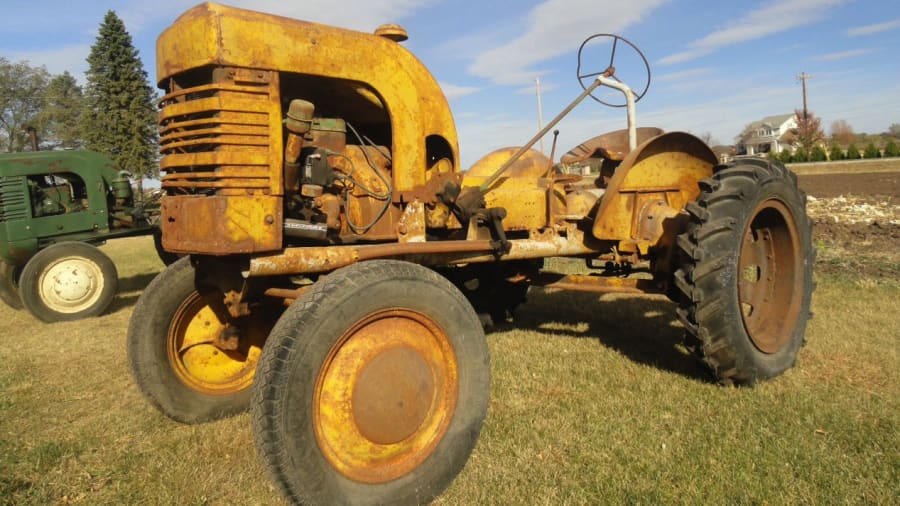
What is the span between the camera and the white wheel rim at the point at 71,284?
7543mm

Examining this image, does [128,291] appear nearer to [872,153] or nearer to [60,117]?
[872,153]

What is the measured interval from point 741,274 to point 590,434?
1.60 metres

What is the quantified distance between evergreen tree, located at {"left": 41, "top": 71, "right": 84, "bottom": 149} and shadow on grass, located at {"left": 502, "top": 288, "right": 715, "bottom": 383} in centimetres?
4701

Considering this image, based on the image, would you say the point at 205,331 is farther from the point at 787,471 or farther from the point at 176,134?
the point at 787,471

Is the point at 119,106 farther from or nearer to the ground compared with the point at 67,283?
farther from the ground

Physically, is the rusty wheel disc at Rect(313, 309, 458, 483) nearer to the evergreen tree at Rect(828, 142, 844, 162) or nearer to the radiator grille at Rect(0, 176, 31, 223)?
the radiator grille at Rect(0, 176, 31, 223)

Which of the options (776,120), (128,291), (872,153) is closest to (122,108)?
(128,291)

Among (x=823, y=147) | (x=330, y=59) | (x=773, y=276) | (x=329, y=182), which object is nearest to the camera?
(x=330, y=59)

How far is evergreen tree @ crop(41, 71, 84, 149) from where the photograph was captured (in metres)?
44.2

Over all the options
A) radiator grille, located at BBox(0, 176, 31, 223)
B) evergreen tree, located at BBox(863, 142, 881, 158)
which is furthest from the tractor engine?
evergreen tree, located at BBox(863, 142, 881, 158)

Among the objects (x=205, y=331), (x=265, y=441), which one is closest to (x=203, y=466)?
(x=205, y=331)

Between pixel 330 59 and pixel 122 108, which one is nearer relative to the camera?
pixel 330 59

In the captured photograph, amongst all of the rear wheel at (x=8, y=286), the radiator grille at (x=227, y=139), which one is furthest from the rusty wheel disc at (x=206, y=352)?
the rear wheel at (x=8, y=286)

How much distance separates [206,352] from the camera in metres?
3.72
